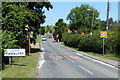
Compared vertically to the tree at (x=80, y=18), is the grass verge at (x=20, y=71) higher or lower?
lower

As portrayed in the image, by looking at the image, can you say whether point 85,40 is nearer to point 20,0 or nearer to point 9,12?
point 20,0

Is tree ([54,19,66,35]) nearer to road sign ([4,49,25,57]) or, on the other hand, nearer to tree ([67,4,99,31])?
tree ([67,4,99,31])

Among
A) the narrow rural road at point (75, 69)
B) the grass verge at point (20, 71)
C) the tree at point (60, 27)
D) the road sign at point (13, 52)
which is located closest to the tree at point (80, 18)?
the tree at point (60, 27)

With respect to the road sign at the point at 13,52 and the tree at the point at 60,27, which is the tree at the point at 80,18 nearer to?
the tree at the point at 60,27

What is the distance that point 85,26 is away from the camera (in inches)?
3145

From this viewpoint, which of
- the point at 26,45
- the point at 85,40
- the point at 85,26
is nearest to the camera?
the point at 26,45

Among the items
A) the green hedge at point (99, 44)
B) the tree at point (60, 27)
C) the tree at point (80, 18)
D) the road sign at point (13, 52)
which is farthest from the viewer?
the tree at point (80, 18)

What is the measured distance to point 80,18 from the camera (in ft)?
263

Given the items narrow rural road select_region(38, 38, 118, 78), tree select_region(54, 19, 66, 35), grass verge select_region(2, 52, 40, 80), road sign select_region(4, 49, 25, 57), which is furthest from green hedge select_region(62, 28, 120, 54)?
tree select_region(54, 19, 66, 35)

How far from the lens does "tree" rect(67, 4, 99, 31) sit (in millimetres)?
80125

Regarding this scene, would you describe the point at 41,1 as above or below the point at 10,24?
above

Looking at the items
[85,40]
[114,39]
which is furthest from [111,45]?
[85,40]

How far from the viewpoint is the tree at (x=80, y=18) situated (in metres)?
80.1

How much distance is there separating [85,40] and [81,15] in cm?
4661
